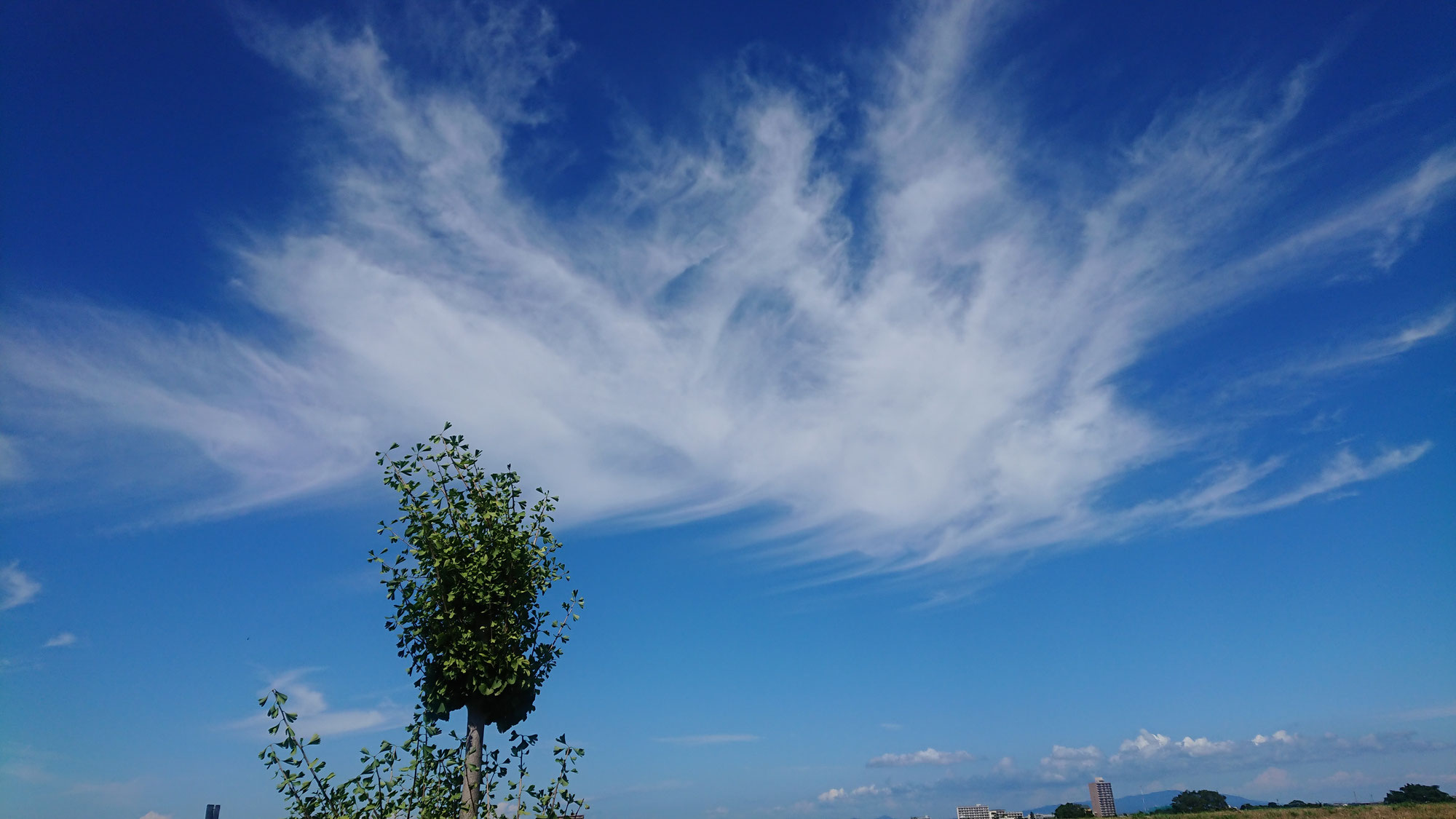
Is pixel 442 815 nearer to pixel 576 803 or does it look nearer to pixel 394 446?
pixel 576 803

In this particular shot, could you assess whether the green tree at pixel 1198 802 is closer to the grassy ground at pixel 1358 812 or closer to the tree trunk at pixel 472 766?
the grassy ground at pixel 1358 812

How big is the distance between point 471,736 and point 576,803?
65.0 inches

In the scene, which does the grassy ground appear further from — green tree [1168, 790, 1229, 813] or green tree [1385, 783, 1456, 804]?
green tree [1168, 790, 1229, 813]

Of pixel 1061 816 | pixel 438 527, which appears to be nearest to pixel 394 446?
pixel 438 527

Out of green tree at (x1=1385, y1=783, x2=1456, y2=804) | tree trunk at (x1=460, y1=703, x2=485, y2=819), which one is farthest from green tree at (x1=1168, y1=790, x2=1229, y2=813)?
tree trunk at (x1=460, y1=703, x2=485, y2=819)

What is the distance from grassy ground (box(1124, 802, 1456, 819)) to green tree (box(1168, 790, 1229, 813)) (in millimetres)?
19968

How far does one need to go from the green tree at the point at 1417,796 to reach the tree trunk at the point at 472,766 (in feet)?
277

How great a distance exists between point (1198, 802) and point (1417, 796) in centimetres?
2611

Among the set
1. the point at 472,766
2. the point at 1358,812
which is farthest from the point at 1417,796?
the point at 472,766

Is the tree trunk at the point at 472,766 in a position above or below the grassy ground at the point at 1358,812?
above

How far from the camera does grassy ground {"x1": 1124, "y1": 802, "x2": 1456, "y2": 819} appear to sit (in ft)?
181

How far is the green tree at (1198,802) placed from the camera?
8188cm

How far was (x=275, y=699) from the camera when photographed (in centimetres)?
800

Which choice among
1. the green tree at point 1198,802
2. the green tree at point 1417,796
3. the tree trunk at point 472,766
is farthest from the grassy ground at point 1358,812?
the tree trunk at point 472,766
